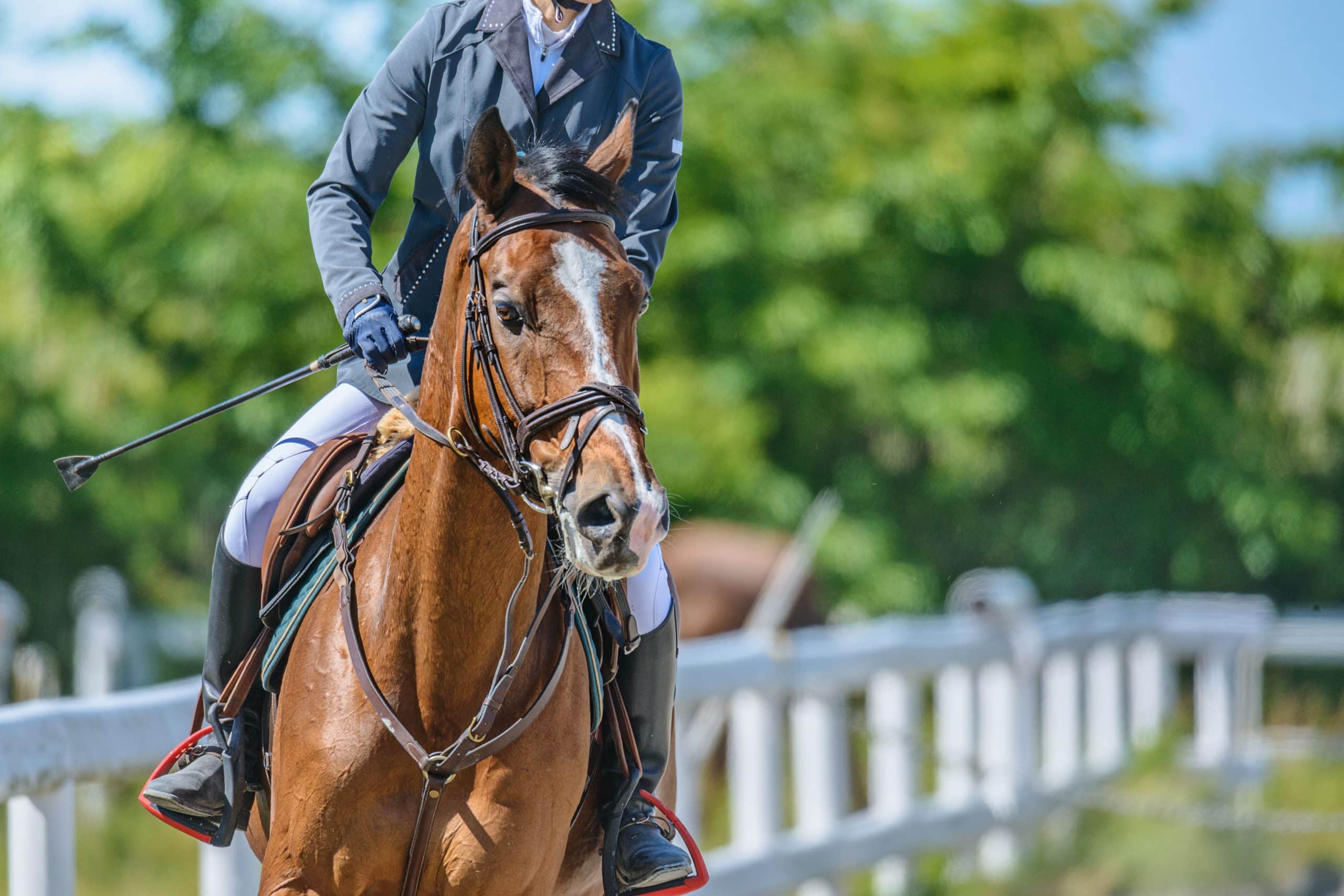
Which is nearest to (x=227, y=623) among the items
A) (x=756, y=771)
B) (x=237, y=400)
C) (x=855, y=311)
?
(x=237, y=400)

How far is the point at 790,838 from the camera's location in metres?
7.92

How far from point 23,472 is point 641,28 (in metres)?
6.37

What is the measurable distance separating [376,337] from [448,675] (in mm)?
688

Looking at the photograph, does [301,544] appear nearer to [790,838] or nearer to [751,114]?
[790,838]

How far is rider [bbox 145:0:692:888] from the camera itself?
355 cm

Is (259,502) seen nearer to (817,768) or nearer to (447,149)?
(447,149)

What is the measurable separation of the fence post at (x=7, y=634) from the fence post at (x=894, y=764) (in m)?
5.17

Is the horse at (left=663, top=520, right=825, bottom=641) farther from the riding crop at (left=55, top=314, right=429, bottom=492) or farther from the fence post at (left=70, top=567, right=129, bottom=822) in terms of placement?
the riding crop at (left=55, top=314, right=429, bottom=492)

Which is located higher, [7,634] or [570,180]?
[570,180]

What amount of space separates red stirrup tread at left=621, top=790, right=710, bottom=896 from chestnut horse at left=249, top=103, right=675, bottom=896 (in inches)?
15.0

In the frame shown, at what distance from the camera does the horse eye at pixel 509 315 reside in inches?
114

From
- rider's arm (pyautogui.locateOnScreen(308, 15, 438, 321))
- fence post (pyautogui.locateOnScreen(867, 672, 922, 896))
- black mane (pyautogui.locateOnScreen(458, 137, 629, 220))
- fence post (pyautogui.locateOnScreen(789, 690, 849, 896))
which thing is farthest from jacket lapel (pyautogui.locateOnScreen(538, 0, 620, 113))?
fence post (pyautogui.locateOnScreen(867, 672, 922, 896))

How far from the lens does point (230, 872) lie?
459 centimetres

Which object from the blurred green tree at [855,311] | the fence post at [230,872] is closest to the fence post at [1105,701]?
the blurred green tree at [855,311]
